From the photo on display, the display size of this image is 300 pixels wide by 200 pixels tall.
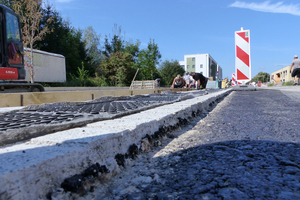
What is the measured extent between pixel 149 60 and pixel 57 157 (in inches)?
1483

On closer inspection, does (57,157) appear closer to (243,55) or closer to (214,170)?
(214,170)

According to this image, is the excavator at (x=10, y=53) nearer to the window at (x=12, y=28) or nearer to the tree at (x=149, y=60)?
the window at (x=12, y=28)

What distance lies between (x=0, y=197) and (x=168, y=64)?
54.9 meters

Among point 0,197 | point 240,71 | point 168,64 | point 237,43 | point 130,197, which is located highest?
point 168,64

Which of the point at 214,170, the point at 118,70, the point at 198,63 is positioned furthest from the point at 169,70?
the point at 214,170

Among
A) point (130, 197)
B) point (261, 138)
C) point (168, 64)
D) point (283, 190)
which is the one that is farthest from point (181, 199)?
point (168, 64)

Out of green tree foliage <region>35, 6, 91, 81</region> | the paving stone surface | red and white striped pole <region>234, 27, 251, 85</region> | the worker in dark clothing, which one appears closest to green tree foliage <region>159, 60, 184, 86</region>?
green tree foliage <region>35, 6, 91, 81</region>

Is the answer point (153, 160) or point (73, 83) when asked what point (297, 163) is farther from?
point (73, 83)

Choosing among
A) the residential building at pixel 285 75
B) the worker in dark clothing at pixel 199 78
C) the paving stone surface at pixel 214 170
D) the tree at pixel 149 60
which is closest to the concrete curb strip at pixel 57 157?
the paving stone surface at pixel 214 170

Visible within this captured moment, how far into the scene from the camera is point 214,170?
1455 millimetres

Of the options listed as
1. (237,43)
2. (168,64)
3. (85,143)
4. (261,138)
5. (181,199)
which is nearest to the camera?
(181,199)

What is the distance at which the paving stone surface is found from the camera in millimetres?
1181

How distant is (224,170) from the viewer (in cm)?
145

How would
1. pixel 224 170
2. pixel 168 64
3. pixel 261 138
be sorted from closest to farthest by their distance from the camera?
pixel 224 170, pixel 261 138, pixel 168 64
